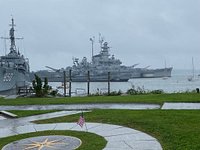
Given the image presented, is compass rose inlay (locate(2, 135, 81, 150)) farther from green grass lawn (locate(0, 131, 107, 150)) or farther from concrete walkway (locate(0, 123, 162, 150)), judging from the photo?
concrete walkway (locate(0, 123, 162, 150))

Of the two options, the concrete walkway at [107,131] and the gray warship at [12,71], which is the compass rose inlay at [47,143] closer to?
the concrete walkway at [107,131]

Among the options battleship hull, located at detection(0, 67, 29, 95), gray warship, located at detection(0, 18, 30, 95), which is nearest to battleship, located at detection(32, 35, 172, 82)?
gray warship, located at detection(0, 18, 30, 95)

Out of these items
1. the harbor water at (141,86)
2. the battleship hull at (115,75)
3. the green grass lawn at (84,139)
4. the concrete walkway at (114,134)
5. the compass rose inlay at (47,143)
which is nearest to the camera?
the concrete walkway at (114,134)

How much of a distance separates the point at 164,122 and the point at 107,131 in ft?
6.11

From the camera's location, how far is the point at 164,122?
10734 mm

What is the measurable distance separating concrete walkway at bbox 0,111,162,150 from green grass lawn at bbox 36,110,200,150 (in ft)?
1.06

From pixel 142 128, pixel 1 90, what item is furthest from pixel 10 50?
pixel 142 128

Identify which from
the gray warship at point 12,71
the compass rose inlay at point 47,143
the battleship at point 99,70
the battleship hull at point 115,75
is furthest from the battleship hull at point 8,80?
the compass rose inlay at point 47,143

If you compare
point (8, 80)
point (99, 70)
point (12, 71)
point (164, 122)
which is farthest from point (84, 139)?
point (99, 70)

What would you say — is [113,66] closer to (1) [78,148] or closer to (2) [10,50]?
(2) [10,50]

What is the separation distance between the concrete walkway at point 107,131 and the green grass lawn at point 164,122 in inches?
12.8

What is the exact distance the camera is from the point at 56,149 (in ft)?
26.8

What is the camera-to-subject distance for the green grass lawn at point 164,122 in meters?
8.25

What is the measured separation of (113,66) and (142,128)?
97527 mm
